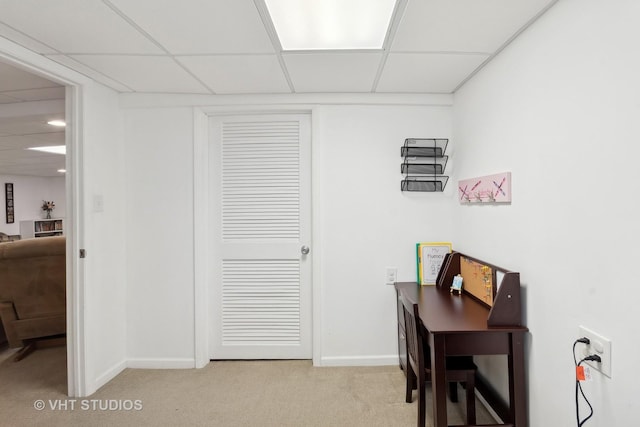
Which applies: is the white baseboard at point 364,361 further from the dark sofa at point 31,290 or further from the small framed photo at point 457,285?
the dark sofa at point 31,290

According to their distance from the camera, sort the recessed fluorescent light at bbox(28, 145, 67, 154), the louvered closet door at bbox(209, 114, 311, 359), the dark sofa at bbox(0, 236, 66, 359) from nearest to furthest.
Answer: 1. the louvered closet door at bbox(209, 114, 311, 359)
2. the dark sofa at bbox(0, 236, 66, 359)
3. the recessed fluorescent light at bbox(28, 145, 67, 154)

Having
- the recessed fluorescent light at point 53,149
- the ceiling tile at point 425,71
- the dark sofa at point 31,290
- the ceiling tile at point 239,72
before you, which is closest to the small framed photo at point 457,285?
the ceiling tile at point 425,71

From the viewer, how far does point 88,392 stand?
2162 mm

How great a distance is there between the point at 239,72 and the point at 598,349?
231 cm

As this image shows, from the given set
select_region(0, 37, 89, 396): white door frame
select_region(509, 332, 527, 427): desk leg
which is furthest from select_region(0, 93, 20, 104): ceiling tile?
select_region(509, 332, 527, 427): desk leg

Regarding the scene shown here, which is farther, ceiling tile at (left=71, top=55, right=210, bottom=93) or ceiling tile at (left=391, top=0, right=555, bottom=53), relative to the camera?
ceiling tile at (left=71, top=55, right=210, bottom=93)

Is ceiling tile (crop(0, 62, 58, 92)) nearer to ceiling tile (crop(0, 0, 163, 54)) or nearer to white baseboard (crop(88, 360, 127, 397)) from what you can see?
ceiling tile (crop(0, 0, 163, 54))

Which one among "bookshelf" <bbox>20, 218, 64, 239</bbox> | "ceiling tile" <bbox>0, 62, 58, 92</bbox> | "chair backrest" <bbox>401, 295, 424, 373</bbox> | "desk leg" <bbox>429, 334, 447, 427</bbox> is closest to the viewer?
"desk leg" <bbox>429, 334, 447, 427</bbox>

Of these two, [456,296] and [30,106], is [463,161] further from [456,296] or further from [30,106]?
[30,106]

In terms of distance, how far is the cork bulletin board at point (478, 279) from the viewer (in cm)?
183

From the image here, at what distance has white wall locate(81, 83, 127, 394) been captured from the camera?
2.18 meters

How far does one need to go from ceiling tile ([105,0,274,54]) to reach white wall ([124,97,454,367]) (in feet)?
2.62

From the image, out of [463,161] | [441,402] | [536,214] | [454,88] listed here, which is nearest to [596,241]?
[536,214]

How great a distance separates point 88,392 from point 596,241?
3024 millimetres
